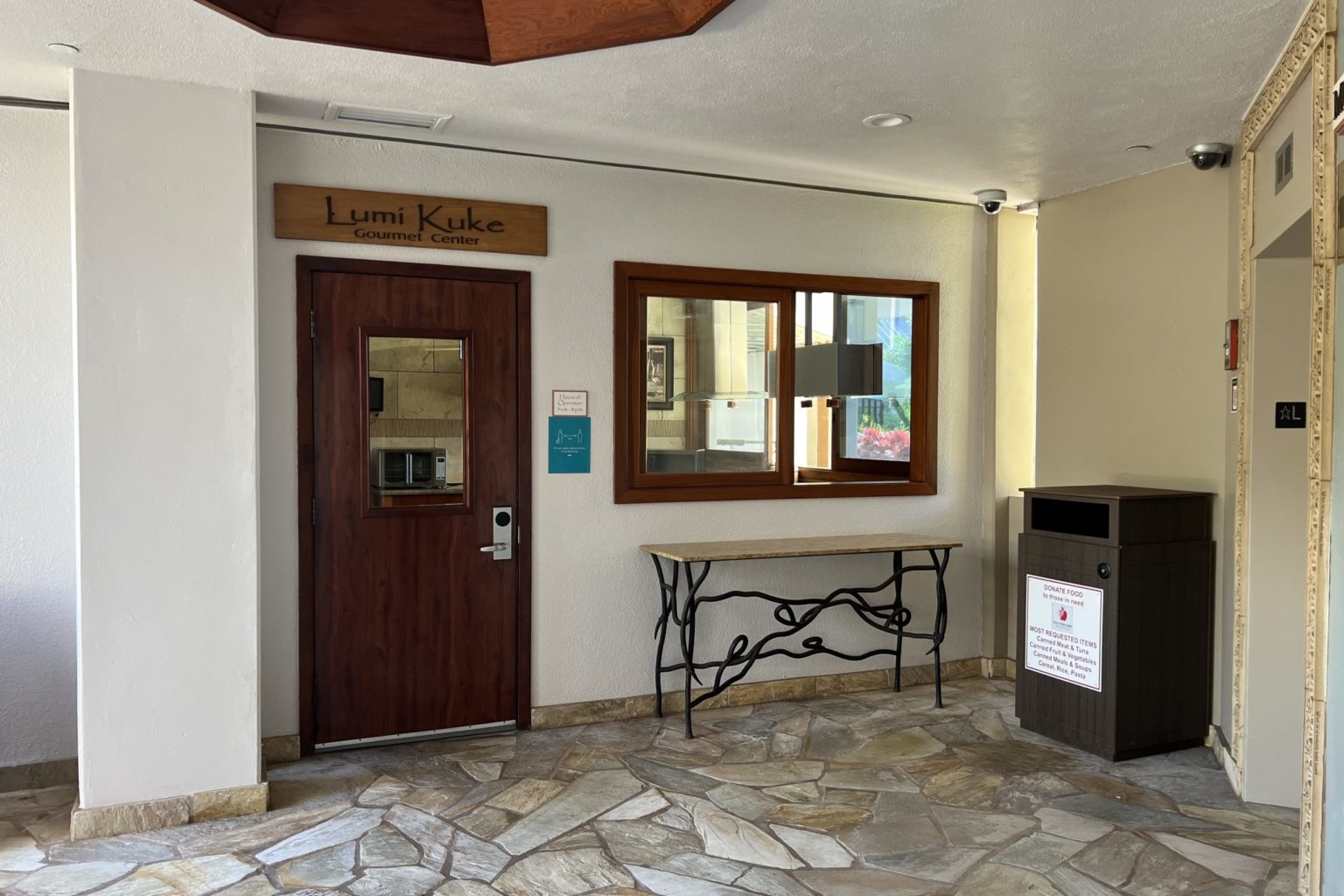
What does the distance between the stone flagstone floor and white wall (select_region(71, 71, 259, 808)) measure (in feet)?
1.22

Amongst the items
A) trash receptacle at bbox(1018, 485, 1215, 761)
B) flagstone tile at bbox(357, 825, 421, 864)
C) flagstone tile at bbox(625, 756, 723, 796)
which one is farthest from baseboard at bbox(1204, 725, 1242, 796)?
flagstone tile at bbox(357, 825, 421, 864)

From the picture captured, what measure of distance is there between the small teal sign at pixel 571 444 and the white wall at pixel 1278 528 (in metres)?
2.85

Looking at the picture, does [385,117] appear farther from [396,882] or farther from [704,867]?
[704,867]

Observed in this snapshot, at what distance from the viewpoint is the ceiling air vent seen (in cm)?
414

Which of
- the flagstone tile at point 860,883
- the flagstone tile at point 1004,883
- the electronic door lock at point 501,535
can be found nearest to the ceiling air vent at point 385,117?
the electronic door lock at point 501,535

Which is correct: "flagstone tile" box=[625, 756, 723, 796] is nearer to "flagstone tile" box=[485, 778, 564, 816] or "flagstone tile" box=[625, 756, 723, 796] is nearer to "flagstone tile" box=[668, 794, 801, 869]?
"flagstone tile" box=[668, 794, 801, 869]

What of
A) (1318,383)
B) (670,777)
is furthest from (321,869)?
(1318,383)

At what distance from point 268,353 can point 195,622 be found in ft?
3.90

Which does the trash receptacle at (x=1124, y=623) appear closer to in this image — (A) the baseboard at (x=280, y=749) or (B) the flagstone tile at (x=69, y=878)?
(A) the baseboard at (x=280, y=749)

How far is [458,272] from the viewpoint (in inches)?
186

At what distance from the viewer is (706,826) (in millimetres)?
3779

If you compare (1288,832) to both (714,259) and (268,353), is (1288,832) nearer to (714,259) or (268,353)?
(714,259)

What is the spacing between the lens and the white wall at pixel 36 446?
4094 millimetres

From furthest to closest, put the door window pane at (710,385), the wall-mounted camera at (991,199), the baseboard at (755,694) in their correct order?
the wall-mounted camera at (991,199), the door window pane at (710,385), the baseboard at (755,694)
